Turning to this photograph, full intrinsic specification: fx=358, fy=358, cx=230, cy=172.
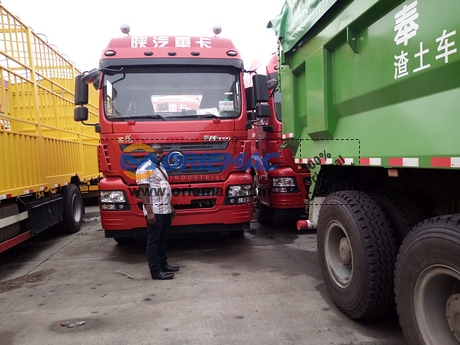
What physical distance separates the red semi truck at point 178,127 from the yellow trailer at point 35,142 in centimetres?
107

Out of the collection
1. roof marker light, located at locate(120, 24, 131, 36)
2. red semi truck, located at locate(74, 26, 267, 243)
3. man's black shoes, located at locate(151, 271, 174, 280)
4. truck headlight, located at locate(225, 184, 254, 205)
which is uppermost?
roof marker light, located at locate(120, 24, 131, 36)

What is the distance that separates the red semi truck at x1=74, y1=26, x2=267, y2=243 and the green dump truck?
117cm

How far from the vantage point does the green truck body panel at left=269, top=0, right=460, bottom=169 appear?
1812 mm

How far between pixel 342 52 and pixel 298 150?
1380 mm

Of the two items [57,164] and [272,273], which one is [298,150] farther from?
[57,164]

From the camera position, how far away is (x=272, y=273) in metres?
4.22

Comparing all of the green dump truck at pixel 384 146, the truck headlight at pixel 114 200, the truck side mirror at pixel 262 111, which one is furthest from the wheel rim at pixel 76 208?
the green dump truck at pixel 384 146

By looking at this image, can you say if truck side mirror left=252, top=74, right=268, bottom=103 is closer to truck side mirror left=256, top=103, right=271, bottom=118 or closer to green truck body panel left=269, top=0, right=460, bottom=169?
truck side mirror left=256, top=103, right=271, bottom=118

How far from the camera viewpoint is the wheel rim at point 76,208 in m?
7.02

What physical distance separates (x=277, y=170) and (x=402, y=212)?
3.34 meters

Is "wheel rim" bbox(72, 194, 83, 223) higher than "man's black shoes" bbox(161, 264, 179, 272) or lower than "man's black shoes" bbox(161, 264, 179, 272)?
higher

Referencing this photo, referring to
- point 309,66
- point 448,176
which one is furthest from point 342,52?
point 448,176

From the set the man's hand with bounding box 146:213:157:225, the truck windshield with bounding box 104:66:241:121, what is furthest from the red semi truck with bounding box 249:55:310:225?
the man's hand with bounding box 146:213:157:225

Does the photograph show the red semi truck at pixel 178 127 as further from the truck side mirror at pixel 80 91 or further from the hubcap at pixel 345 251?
the hubcap at pixel 345 251
